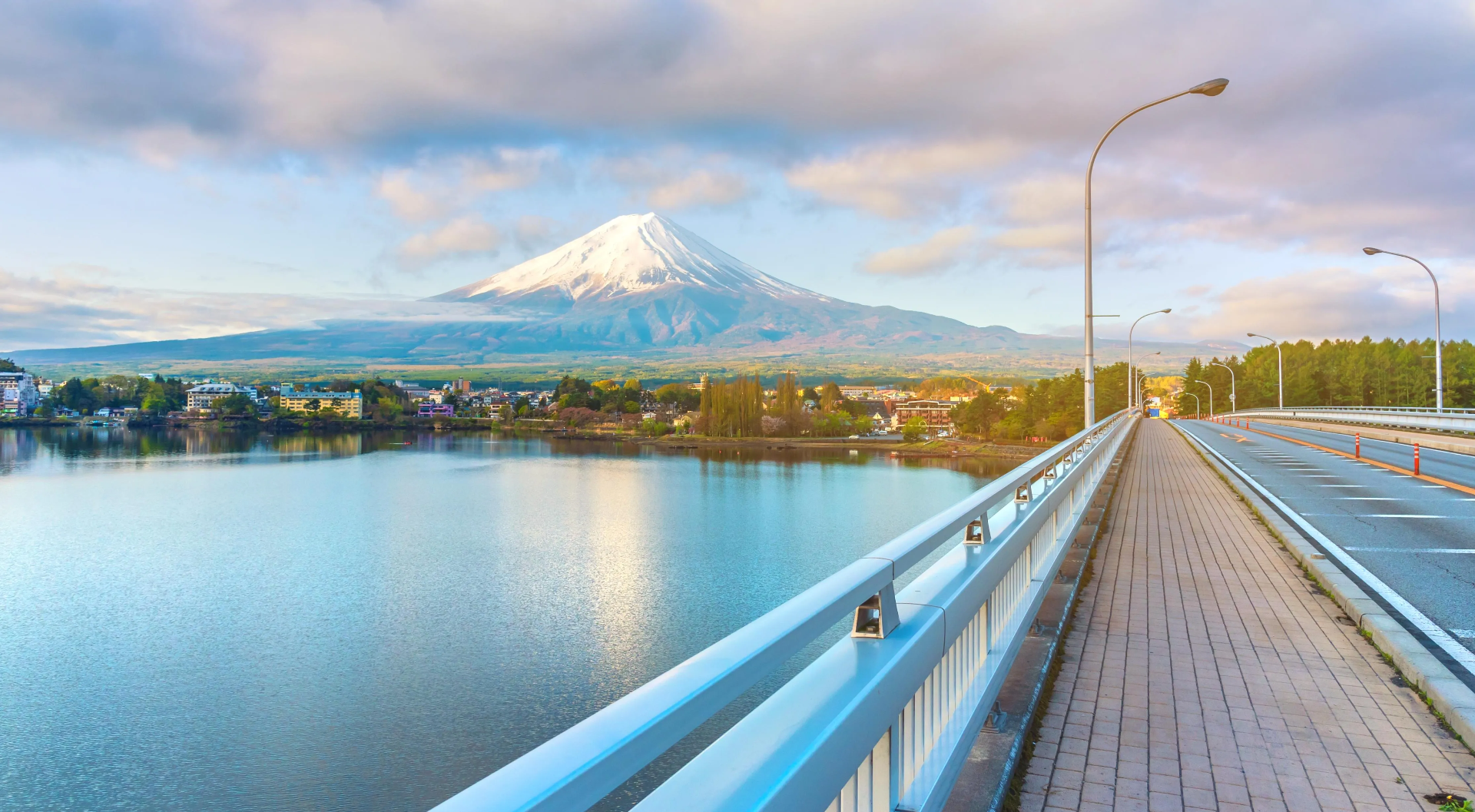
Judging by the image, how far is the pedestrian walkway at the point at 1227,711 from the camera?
3.71 m

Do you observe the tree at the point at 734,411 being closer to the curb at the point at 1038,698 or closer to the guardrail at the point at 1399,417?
the guardrail at the point at 1399,417

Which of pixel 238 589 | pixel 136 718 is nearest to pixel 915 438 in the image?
pixel 238 589

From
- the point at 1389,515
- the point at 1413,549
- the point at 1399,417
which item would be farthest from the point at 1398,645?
the point at 1399,417

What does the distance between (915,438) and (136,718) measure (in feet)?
421

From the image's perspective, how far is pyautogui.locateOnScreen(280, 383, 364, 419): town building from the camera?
181 metres

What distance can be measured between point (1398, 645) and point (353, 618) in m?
30.4

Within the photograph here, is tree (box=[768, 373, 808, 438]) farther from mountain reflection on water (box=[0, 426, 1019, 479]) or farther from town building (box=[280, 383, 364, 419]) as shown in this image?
town building (box=[280, 383, 364, 419])

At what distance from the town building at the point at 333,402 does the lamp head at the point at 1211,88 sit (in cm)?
18295

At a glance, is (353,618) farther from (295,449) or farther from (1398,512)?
(295,449)

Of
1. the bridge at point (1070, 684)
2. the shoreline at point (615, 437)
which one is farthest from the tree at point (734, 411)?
the bridge at point (1070, 684)

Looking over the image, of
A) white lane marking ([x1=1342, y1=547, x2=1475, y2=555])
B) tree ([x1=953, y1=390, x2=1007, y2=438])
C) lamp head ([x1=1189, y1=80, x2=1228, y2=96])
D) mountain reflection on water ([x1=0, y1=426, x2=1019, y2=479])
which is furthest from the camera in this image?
tree ([x1=953, y1=390, x2=1007, y2=438])

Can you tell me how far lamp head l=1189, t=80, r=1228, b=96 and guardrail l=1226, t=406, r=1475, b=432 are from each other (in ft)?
86.1

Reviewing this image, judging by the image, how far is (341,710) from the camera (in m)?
21.6

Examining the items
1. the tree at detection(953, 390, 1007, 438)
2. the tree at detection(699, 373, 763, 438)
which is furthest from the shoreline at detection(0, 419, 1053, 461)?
the tree at detection(953, 390, 1007, 438)
